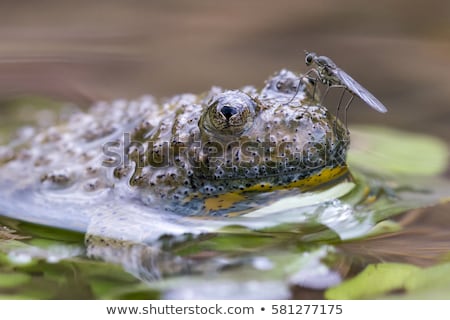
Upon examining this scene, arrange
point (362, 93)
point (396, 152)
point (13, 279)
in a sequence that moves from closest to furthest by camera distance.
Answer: point (13, 279) → point (362, 93) → point (396, 152)

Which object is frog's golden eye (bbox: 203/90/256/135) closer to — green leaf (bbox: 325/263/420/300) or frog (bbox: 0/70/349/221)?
frog (bbox: 0/70/349/221)

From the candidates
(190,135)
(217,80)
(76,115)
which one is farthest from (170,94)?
(190,135)

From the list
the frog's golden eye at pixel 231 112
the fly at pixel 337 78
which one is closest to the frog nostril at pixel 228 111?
the frog's golden eye at pixel 231 112

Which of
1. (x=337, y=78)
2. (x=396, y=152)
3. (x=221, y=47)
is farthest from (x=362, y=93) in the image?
(x=221, y=47)

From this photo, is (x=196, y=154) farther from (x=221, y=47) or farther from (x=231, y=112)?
(x=221, y=47)

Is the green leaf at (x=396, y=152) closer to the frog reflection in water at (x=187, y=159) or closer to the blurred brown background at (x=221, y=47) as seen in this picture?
the blurred brown background at (x=221, y=47)
